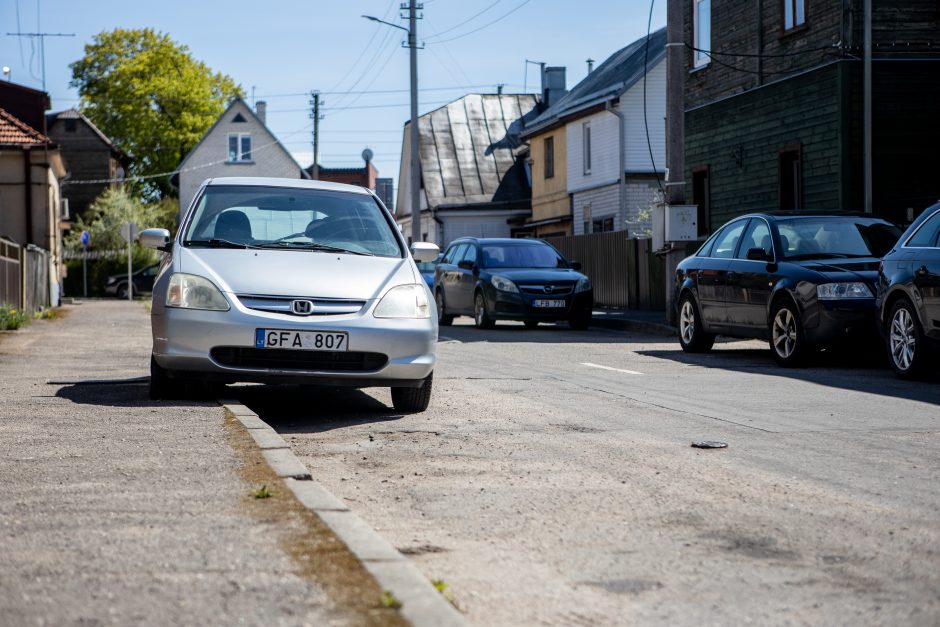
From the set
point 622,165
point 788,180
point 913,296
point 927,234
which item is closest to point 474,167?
point 622,165

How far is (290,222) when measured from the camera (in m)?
10.2

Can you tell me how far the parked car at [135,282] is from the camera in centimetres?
5650

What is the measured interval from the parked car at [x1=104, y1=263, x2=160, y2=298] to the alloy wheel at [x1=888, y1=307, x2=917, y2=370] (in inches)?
1794

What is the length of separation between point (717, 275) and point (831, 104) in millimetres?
8010

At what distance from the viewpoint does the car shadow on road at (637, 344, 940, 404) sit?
1157 centimetres

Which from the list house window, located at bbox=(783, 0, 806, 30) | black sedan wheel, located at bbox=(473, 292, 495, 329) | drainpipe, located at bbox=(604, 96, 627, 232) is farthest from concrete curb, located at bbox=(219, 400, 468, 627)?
drainpipe, located at bbox=(604, 96, 627, 232)

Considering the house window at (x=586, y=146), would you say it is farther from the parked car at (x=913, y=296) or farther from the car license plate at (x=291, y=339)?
the car license plate at (x=291, y=339)

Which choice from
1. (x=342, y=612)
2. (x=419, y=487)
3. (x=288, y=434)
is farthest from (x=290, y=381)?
(x=342, y=612)

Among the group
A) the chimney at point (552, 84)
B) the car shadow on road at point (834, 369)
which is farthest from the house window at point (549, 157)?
the car shadow on road at point (834, 369)

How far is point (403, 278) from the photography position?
373 inches

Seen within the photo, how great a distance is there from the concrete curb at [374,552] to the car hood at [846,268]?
8486mm

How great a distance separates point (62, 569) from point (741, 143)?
24.1 metres

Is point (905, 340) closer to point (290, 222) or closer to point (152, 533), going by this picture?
point (290, 222)

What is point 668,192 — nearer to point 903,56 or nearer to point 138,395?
point 903,56
